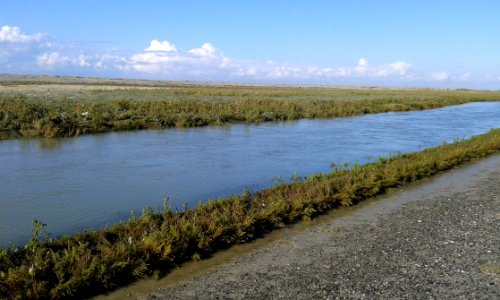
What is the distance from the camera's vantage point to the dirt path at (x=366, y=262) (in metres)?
6.05

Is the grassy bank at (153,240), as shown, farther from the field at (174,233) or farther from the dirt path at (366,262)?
the dirt path at (366,262)

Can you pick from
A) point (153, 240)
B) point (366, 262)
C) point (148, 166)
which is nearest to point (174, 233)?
point (153, 240)

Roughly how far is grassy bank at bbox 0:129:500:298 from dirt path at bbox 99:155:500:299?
1.04ft

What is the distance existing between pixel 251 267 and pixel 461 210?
226 inches

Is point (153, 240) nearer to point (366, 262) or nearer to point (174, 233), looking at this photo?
point (174, 233)

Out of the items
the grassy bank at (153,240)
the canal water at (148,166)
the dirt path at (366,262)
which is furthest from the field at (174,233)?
the canal water at (148,166)

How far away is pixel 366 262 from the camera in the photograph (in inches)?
277

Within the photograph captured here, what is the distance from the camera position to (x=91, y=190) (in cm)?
1196

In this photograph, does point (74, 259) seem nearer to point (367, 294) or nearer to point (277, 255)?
point (277, 255)

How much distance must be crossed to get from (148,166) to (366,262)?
394 inches

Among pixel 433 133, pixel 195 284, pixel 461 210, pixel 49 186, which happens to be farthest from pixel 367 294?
pixel 433 133

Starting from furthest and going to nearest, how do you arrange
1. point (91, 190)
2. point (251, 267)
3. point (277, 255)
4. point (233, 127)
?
point (233, 127) < point (91, 190) < point (277, 255) < point (251, 267)

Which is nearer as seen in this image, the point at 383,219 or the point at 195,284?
the point at 195,284

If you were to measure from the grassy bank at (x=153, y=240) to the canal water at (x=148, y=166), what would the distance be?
153cm
